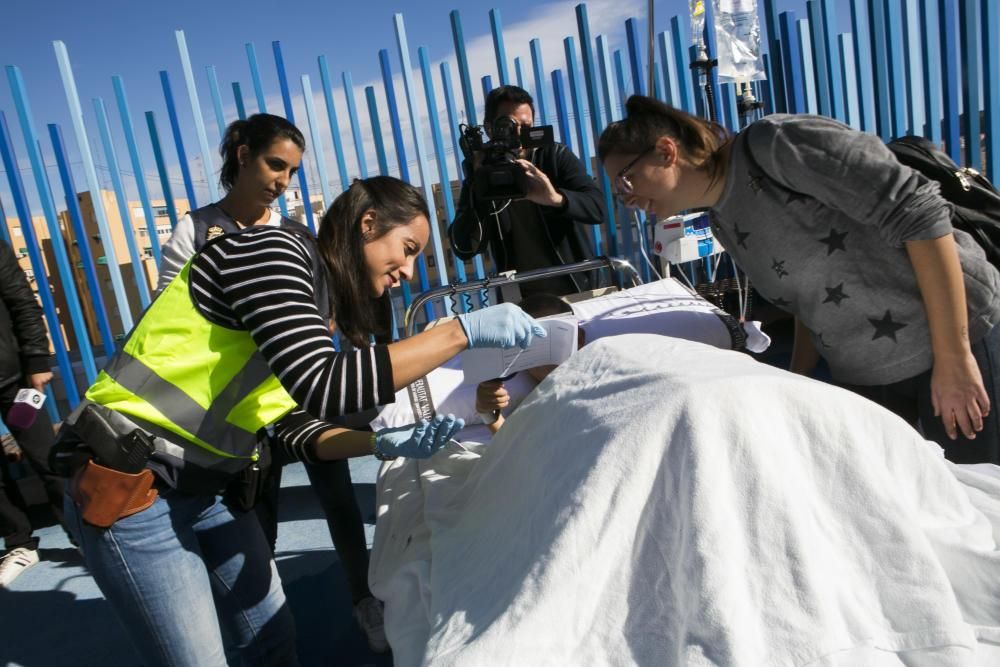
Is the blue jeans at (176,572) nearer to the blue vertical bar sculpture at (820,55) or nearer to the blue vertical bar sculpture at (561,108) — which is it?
the blue vertical bar sculpture at (561,108)

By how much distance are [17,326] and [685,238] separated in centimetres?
311

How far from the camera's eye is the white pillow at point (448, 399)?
97.7 inches

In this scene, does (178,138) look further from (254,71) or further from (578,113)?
(578,113)

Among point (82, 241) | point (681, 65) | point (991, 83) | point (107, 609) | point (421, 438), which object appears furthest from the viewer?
point (681, 65)

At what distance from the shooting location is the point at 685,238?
11.3 feet

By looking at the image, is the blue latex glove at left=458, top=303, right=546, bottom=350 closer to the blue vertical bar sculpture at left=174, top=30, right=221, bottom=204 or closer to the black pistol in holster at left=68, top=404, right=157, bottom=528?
the black pistol in holster at left=68, top=404, right=157, bottom=528

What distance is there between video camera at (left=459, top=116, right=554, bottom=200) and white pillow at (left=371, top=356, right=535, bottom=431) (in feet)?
2.19

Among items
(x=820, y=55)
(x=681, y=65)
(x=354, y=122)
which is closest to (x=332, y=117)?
(x=354, y=122)

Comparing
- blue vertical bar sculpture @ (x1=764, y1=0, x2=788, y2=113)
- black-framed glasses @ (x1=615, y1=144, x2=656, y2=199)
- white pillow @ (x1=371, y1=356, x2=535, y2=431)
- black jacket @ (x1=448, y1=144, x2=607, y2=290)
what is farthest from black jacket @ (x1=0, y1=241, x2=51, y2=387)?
blue vertical bar sculpture @ (x1=764, y1=0, x2=788, y2=113)

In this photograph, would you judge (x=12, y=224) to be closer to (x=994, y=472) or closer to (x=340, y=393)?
(x=340, y=393)

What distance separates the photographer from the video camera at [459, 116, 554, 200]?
253cm

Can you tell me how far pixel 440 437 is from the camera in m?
1.51

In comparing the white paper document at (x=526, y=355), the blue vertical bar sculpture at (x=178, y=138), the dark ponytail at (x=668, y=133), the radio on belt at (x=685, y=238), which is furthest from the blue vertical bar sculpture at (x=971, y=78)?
the blue vertical bar sculpture at (x=178, y=138)

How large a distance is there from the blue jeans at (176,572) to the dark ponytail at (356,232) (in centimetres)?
48
